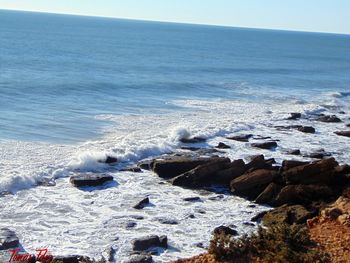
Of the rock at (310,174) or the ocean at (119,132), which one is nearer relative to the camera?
the ocean at (119,132)

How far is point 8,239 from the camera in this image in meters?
13.4

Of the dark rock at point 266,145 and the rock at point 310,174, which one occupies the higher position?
the rock at point 310,174

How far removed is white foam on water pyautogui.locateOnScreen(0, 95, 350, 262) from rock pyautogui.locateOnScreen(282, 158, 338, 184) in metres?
2.04

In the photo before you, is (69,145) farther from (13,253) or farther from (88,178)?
(13,253)

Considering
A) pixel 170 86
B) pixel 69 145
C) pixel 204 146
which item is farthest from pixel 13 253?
pixel 170 86

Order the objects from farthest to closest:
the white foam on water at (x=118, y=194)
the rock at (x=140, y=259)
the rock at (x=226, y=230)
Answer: the rock at (x=226, y=230)
the white foam on water at (x=118, y=194)
the rock at (x=140, y=259)

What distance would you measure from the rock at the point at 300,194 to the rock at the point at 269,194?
0.93 ft

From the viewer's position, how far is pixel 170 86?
5084 centimetres

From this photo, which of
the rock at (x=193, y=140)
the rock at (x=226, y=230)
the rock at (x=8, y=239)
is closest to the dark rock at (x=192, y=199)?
the rock at (x=226, y=230)

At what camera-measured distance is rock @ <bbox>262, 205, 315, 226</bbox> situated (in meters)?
14.6

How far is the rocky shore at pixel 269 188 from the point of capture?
42.5 feet

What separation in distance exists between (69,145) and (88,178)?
593cm

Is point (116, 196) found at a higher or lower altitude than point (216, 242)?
lower

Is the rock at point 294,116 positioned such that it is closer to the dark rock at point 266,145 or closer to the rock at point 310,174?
the dark rock at point 266,145
